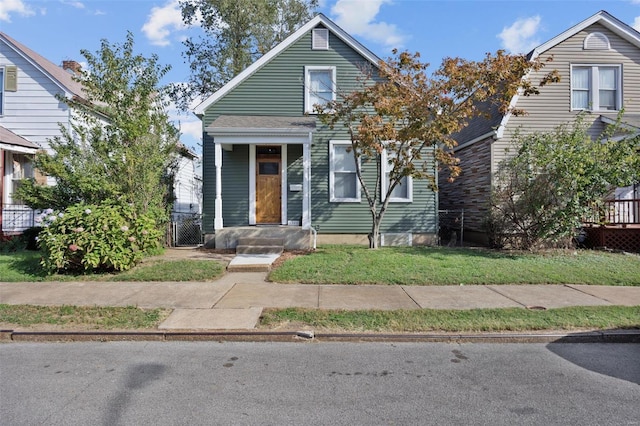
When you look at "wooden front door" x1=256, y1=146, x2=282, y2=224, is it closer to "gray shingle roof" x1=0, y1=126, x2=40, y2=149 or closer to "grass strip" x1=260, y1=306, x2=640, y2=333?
"grass strip" x1=260, y1=306, x2=640, y2=333

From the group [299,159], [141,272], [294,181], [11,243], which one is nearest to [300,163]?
[299,159]

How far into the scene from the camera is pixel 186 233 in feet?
48.1

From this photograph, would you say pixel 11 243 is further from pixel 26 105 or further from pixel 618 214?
pixel 618 214

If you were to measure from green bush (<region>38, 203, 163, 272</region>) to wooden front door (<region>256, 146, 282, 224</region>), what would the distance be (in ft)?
15.9

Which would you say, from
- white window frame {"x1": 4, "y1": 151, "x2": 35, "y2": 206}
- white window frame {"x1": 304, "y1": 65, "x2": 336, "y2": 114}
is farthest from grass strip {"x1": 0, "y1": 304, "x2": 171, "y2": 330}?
white window frame {"x1": 4, "y1": 151, "x2": 35, "y2": 206}

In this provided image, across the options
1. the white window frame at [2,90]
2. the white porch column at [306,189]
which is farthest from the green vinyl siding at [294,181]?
the white window frame at [2,90]

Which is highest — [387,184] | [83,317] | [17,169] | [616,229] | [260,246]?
[17,169]

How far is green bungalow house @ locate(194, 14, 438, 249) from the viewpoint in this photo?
1339cm

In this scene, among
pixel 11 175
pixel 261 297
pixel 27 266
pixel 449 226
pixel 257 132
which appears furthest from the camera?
pixel 449 226

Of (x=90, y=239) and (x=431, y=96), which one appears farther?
(x=431, y=96)

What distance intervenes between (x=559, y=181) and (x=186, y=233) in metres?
12.0

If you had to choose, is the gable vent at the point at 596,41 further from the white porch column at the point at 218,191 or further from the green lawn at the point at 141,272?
the green lawn at the point at 141,272

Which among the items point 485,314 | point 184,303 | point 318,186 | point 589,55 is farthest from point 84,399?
point 589,55

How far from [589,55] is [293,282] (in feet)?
44.4
